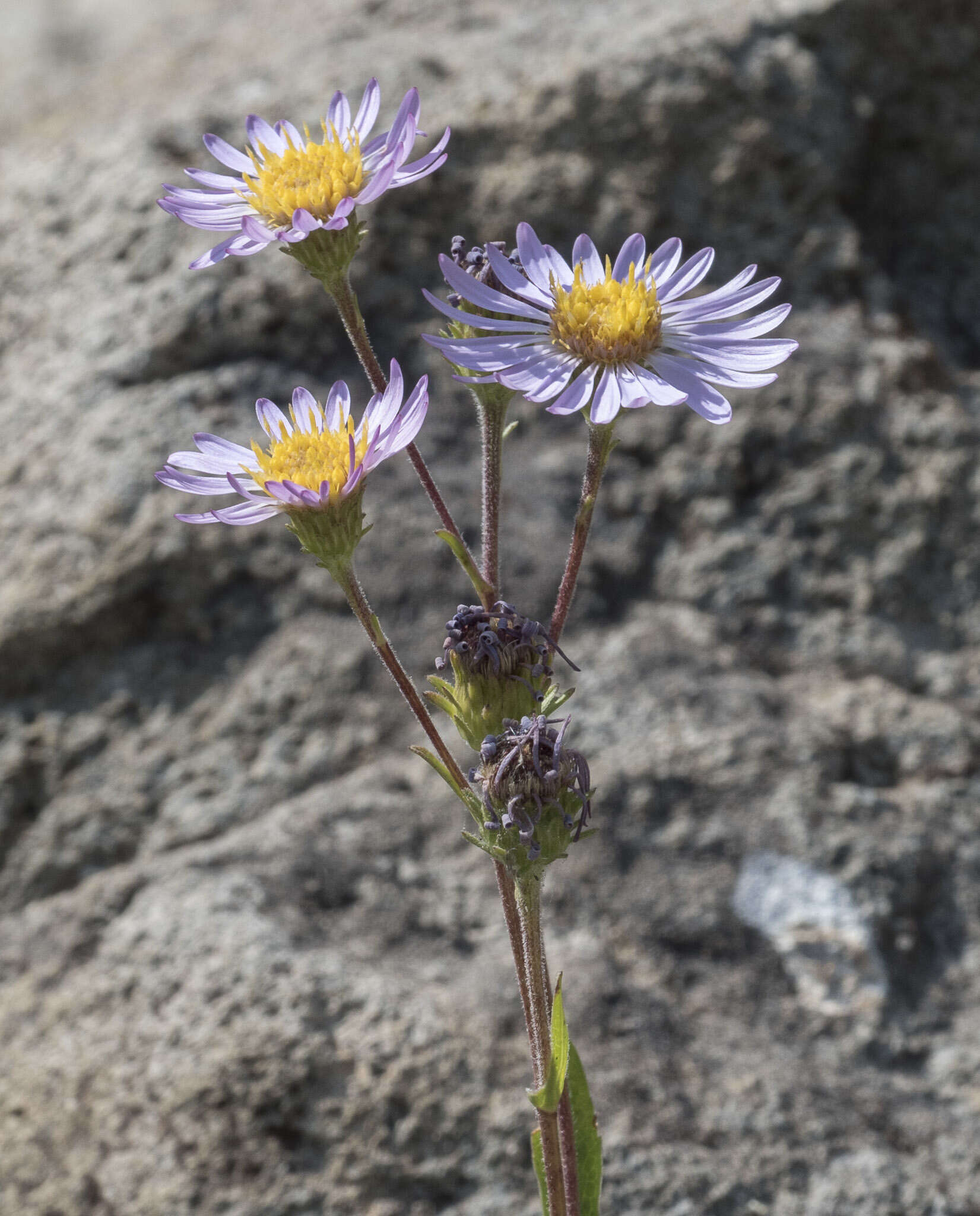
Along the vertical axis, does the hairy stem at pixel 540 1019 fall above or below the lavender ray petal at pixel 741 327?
below

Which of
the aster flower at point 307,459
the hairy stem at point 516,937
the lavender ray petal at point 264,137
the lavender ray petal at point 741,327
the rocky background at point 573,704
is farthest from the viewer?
the rocky background at point 573,704

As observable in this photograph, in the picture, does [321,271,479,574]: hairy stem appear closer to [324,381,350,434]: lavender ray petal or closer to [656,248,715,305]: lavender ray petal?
[324,381,350,434]: lavender ray petal

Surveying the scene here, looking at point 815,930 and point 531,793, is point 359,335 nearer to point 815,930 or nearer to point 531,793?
point 531,793

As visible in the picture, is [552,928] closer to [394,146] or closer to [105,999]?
[105,999]

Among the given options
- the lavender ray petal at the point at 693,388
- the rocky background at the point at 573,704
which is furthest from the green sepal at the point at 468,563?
the rocky background at the point at 573,704

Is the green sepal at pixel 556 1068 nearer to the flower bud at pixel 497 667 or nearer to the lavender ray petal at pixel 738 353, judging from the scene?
the flower bud at pixel 497 667

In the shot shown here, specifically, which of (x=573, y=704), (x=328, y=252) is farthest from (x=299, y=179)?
(x=573, y=704)
